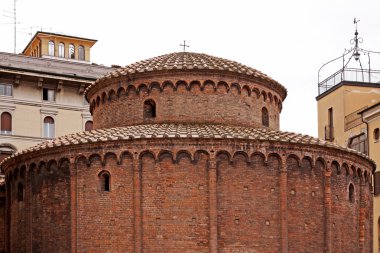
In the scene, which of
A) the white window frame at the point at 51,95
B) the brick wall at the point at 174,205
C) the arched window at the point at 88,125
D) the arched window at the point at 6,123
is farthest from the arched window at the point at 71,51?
the brick wall at the point at 174,205

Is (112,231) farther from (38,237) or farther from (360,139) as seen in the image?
(360,139)

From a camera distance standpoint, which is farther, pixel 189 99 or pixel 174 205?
pixel 189 99

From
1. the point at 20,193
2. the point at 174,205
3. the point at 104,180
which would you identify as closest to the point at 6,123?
the point at 20,193

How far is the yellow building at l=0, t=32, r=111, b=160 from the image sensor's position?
156ft

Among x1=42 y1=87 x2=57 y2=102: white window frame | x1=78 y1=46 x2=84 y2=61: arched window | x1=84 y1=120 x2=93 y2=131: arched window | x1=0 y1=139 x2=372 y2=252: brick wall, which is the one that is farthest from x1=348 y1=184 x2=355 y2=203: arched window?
x1=78 y1=46 x2=84 y2=61: arched window

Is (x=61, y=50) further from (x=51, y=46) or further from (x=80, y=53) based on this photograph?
(x=80, y=53)


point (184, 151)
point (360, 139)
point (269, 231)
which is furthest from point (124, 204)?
point (360, 139)

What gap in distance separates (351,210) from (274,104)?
203 inches

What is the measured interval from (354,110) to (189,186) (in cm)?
2086

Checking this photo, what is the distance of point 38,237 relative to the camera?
28.6 m

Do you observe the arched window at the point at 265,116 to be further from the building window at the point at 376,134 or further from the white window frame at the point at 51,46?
the white window frame at the point at 51,46

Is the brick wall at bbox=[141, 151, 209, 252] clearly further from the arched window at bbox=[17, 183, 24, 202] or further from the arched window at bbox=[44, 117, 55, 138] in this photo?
the arched window at bbox=[44, 117, 55, 138]

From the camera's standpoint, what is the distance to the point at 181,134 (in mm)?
26781

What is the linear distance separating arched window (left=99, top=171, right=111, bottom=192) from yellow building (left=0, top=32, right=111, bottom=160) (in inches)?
829
